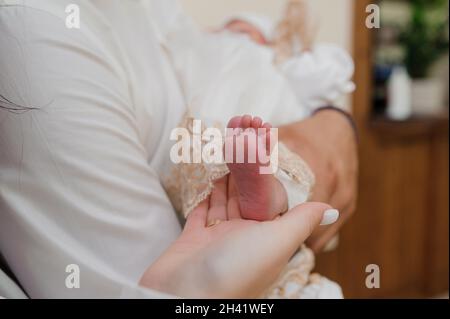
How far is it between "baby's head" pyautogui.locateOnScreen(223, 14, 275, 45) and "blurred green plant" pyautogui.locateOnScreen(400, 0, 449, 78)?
92 cm

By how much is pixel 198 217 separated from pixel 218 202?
0.03 m

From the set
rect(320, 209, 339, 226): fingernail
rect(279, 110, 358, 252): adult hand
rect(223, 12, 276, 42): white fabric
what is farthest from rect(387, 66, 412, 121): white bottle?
rect(320, 209, 339, 226): fingernail

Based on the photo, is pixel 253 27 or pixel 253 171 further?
pixel 253 27

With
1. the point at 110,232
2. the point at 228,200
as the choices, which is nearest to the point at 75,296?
the point at 110,232

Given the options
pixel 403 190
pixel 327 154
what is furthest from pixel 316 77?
pixel 403 190

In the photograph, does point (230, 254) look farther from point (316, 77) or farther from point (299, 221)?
point (316, 77)

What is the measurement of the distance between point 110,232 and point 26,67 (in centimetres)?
18

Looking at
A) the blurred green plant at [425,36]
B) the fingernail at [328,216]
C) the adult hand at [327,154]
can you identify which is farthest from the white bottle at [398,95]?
the fingernail at [328,216]

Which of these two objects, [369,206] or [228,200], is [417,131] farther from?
[228,200]

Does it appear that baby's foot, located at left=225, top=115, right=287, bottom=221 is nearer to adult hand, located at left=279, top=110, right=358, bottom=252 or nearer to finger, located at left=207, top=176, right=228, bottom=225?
finger, located at left=207, top=176, right=228, bottom=225

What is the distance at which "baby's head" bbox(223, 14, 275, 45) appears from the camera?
98cm

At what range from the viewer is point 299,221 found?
43 centimetres

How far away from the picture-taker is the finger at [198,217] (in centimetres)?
47

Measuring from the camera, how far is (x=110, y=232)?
479 millimetres
